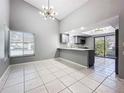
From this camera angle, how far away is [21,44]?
164 inches

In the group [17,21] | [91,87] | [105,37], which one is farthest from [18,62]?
[105,37]

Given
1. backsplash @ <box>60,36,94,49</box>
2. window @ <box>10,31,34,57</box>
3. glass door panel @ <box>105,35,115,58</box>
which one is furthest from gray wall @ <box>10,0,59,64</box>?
glass door panel @ <box>105,35,115,58</box>

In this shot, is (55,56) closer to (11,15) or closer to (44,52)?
(44,52)

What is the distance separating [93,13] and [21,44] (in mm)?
4213

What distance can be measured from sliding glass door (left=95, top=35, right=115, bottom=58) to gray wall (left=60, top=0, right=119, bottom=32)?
4.02 meters

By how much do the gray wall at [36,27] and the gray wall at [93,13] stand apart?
1.75m

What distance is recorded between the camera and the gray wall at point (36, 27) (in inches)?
164

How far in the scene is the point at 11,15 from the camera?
158 inches

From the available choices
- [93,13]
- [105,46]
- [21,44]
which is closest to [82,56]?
[93,13]

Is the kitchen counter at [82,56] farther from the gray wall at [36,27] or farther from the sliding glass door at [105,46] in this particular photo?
the sliding glass door at [105,46]

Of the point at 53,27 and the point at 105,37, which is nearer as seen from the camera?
the point at 53,27

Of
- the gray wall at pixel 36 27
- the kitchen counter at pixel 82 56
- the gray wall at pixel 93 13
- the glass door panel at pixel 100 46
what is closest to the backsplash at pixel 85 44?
the glass door panel at pixel 100 46

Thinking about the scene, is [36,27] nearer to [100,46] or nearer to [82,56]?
[82,56]

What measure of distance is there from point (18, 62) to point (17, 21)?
2.47 metres
